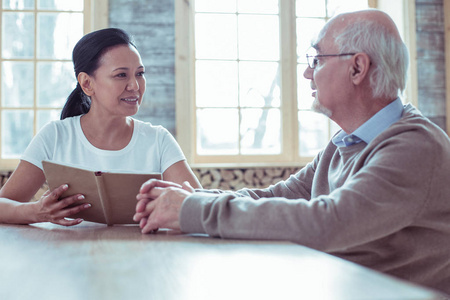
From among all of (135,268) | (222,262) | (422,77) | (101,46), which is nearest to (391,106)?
(222,262)

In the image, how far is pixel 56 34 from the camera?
4.11 meters

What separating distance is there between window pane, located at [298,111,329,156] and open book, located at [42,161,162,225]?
3.00 metres

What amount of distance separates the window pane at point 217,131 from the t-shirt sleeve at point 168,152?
1961mm

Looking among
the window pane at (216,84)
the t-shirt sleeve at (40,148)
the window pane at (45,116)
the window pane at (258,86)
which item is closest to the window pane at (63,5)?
the window pane at (45,116)

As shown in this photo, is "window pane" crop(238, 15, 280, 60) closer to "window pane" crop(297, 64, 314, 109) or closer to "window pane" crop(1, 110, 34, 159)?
"window pane" crop(297, 64, 314, 109)

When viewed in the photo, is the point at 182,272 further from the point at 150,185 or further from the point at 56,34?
the point at 56,34

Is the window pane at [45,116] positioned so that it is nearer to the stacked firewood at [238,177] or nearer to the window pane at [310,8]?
the stacked firewood at [238,177]

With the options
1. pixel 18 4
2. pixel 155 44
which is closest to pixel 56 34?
pixel 18 4

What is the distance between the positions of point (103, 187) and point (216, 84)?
118 inches

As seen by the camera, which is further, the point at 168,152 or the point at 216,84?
A: the point at 216,84

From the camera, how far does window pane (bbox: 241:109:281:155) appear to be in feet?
14.1

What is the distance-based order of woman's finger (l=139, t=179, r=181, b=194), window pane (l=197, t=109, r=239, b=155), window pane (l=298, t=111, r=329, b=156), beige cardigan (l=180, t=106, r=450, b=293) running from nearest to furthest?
1. beige cardigan (l=180, t=106, r=450, b=293)
2. woman's finger (l=139, t=179, r=181, b=194)
3. window pane (l=197, t=109, r=239, b=155)
4. window pane (l=298, t=111, r=329, b=156)

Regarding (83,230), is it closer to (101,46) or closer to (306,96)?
(101,46)

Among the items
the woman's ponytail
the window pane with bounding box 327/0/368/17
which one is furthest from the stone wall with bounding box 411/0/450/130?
the woman's ponytail
